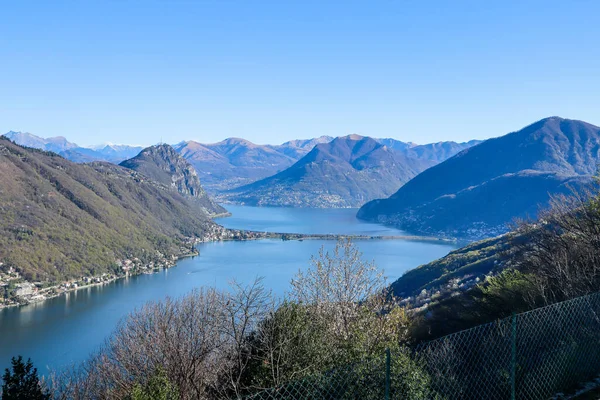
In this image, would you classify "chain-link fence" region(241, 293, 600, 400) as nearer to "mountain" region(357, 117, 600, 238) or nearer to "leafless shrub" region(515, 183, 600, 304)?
"leafless shrub" region(515, 183, 600, 304)

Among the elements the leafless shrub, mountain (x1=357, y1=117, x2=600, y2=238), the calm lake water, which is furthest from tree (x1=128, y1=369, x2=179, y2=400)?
mountain (x1=357, y1=117, x2=600, y2=238)

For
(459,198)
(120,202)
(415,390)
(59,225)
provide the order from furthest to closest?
(459,198), (120,202), (59,225), (415,390)

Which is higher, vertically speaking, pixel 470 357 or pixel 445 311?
pixel 470 357

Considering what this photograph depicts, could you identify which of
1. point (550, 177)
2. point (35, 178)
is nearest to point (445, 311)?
point (35, 178)

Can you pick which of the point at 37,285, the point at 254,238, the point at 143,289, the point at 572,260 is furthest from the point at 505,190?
the point at 572,260

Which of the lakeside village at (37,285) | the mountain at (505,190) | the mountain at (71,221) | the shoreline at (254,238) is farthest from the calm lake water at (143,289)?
the mountain at (505,190)

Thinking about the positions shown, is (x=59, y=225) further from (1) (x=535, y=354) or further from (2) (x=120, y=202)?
(1) (x=535, y=354)

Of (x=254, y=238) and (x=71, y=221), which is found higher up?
(x=71, y=221)

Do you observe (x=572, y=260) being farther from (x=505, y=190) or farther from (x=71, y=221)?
(x=505, y=190)
